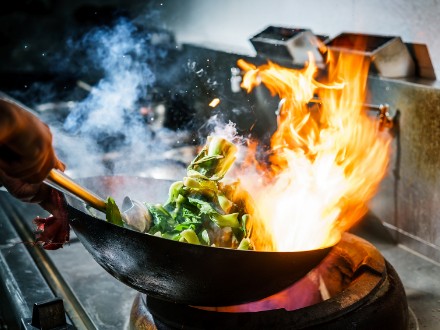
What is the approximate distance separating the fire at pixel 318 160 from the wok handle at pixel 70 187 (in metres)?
0.89

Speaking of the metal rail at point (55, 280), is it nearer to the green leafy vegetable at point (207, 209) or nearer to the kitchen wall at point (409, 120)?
the green leafy vegetable at point (207, 209)

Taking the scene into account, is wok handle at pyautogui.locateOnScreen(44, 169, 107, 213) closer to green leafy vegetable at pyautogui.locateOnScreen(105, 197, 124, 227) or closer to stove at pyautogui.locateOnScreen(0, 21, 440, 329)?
green leafy vegetable at pyautogui.locateOnScreen(105, 197, 124, 227)

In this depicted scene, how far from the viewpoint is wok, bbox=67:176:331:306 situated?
74.1 inches

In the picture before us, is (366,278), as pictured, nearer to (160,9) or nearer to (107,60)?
(107,60)

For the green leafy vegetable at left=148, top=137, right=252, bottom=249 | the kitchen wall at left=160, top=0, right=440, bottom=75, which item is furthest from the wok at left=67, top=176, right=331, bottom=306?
the kitchen wall at left=160, top=0, right=440, bottom=75

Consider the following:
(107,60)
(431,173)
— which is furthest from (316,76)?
(107,60)

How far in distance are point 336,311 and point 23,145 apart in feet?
5.08

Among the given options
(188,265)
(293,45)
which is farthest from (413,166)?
(188,265)

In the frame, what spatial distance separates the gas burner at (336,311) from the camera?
2.16 metres

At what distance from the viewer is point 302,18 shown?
17.2 feet

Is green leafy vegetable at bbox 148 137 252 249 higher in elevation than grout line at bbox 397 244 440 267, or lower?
higher

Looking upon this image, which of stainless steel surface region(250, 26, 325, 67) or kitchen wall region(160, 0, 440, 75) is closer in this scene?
kitchen wall region(160, 0, 440, 75)

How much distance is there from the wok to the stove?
0.20 meters

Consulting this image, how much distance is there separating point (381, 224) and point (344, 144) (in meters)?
0.87
